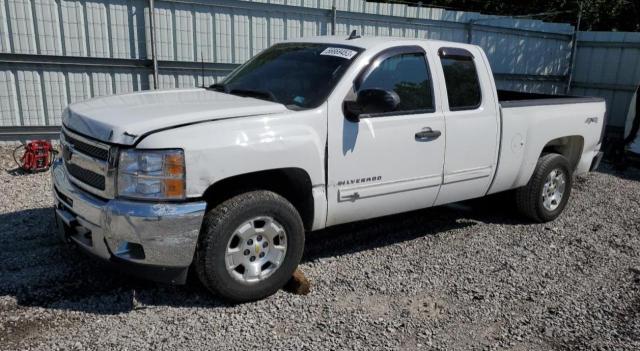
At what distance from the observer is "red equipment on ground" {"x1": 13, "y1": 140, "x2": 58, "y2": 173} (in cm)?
722

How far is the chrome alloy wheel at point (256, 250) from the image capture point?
386 cm

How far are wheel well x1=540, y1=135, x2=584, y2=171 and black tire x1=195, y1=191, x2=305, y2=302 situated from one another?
3.72 metres

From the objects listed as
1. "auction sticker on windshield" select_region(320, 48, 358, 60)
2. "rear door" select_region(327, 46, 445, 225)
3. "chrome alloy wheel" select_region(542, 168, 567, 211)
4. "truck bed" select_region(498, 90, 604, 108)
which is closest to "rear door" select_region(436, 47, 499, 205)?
"rear door" select_region(327, 46, 445, 225)

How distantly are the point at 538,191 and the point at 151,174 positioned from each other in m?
4.32

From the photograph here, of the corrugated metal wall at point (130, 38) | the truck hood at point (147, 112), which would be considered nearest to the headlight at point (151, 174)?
the truck hood at point (147, 112)

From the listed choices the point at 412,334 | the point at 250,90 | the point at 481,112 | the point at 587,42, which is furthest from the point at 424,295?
the point at 587,42

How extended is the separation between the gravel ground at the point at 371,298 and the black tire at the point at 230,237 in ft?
0.46

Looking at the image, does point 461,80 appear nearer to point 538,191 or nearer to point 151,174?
point 538,191

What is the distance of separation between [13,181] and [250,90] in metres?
4.04

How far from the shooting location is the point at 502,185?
5.66m

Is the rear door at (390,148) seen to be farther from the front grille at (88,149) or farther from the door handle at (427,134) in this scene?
the front grille at (88,149)

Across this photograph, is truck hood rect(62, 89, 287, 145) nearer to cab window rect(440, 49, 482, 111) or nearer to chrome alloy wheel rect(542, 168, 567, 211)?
cab window rect(440, 49, 482, 111)

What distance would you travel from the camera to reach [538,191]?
6059mm

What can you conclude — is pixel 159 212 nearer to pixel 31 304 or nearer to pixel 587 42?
pixel 31 304
